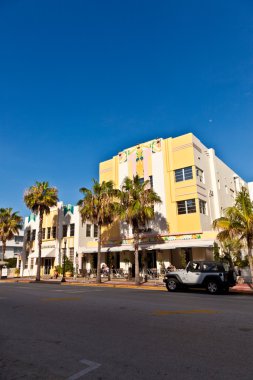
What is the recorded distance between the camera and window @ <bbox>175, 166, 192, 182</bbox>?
28.6 m

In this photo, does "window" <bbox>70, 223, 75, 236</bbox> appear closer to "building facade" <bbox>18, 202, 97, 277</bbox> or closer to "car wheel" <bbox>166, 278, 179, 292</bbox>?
"building facade" <bbox>18, 202, 97, 277</bbox>

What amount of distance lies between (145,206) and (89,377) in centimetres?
2017

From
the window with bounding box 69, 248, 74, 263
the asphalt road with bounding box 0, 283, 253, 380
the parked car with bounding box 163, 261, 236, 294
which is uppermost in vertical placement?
the window with bounding box 69, 248, 74, 263

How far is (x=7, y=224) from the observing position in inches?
1620

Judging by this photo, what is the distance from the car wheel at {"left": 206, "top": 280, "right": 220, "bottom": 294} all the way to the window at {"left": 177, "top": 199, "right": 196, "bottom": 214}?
11158 millimetres

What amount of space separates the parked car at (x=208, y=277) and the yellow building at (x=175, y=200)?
21.8 feet

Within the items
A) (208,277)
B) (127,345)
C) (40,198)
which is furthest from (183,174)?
(127,345)

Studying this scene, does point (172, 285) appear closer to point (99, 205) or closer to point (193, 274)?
point (193, 274)

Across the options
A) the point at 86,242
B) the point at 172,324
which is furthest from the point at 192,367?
the point at 86,242

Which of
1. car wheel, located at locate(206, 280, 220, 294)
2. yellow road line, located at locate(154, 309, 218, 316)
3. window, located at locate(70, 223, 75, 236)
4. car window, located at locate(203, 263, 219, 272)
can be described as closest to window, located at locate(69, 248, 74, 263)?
window, located at locate(70, 223, 75, 236)

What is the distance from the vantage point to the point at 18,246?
7469 centimetres

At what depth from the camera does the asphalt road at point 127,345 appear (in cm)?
447

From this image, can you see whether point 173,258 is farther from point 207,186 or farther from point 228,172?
point 228,172

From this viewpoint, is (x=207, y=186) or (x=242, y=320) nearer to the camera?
(x=242, y=320)
